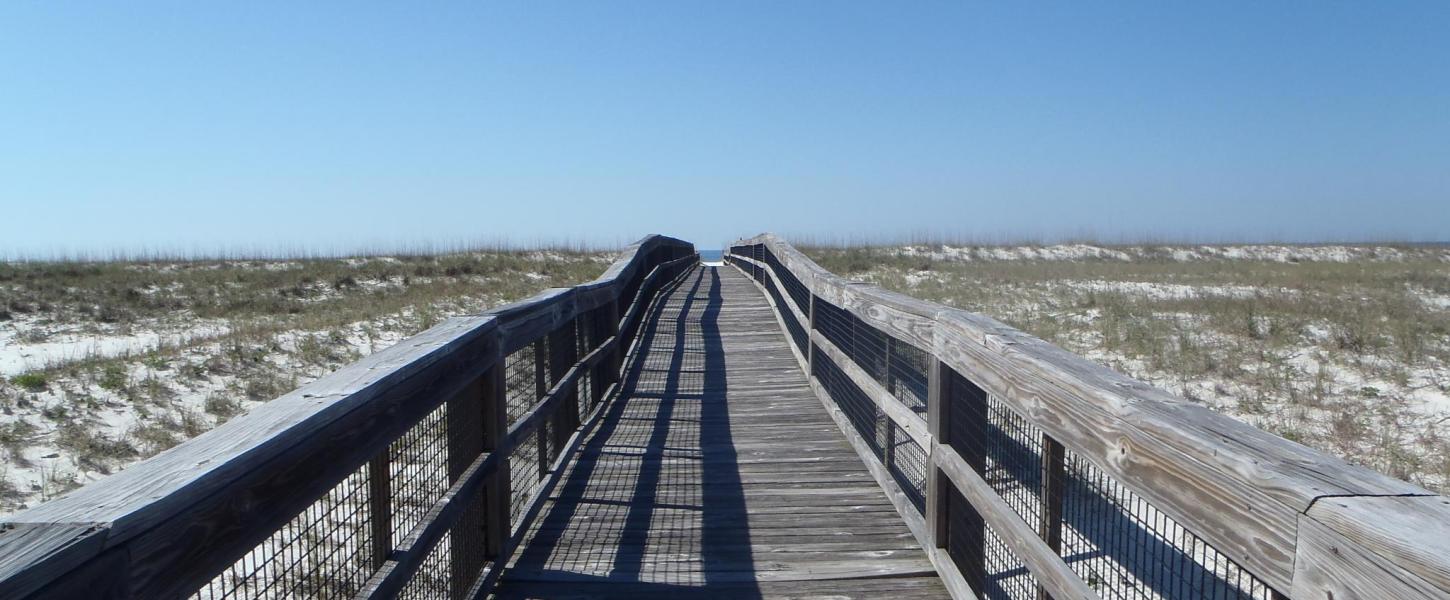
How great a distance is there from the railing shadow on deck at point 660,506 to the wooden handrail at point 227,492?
85 centimetres

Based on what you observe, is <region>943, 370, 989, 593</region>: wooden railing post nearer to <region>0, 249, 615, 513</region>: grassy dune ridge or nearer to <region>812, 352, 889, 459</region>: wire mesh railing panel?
<region>812, 352, 889, 459</region>: wire mesh railing panel

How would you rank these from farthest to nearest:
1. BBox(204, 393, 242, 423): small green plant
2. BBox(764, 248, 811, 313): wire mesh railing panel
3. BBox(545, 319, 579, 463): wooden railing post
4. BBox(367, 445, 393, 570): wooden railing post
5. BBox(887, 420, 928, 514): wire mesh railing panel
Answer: BBox(204, 393, 242, 423): small green plant, BBox(764, 248, 811, 313): wire mesh railing panel, BBox(545, 319, 579, 463): wooden railing post, BBox(887, 420, 928, 514): wire mesh railing panel, BBox(367, 445, 393, 570): wooden railing post

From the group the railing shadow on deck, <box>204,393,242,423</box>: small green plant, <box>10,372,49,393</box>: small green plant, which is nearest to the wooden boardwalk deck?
the railing shadow on deck

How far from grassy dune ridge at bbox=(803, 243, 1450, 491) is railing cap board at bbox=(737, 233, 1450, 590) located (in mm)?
5174

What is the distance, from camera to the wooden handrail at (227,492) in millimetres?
1156

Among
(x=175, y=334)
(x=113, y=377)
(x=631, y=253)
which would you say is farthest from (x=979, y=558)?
(x=175, y=334)

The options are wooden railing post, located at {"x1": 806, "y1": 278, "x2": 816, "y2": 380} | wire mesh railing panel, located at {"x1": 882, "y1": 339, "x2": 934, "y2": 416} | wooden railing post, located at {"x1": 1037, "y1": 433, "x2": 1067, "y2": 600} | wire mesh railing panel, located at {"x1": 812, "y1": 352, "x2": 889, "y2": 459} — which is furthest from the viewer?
wooden railing post, located at {"x1": 806, "y1": 278, "x2": 816, "y2": 380}

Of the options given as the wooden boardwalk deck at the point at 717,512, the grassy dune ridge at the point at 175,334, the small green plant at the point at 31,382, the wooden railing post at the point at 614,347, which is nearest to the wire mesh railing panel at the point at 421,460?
the wooden boardwalk deck at the point at 717,512

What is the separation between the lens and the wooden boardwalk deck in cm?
345

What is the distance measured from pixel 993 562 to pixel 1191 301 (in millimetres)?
13592

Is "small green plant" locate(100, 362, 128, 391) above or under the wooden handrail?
under

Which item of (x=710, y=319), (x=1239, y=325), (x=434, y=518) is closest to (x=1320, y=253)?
(x=1239, y=325)

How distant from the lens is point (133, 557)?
1.25 metres

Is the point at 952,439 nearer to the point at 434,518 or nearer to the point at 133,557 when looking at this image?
the point at 434,518
